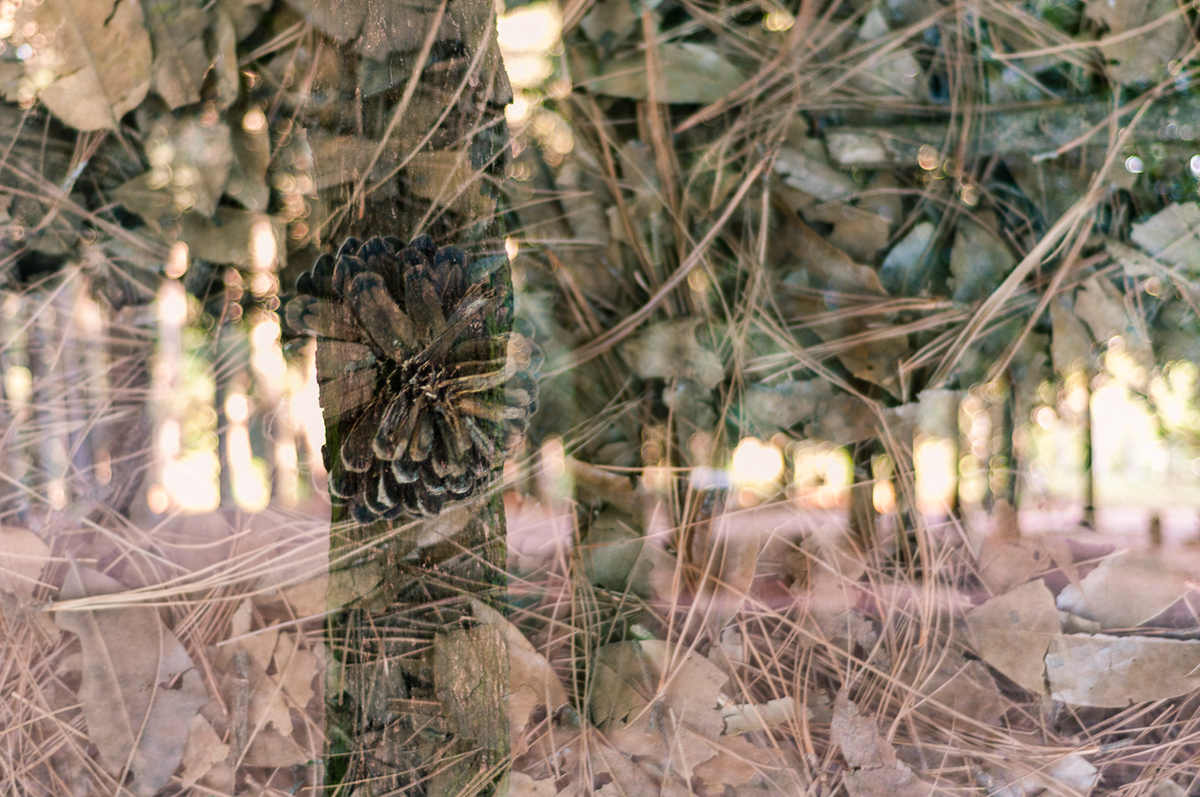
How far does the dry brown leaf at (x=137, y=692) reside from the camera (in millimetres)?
538

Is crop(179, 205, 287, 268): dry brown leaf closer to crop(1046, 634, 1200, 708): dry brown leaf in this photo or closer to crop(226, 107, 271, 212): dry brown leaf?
crop(226, 107, 271, 212): dry brown leaf

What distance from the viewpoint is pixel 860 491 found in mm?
A: 531

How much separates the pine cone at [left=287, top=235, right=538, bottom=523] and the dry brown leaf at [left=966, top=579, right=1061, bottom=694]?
41 centimetres

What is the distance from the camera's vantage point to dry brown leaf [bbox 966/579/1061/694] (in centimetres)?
52

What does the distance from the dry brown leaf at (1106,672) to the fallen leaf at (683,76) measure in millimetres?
524

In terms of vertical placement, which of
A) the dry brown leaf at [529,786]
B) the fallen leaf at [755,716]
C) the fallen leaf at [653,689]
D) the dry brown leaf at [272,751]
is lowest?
the dry brown leaf at [529,786]

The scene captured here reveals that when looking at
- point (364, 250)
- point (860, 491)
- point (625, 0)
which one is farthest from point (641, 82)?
point (860, 491)

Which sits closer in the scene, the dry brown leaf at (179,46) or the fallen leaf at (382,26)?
the fallen leaf at (382,26)

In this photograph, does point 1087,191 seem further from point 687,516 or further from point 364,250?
point 364,250

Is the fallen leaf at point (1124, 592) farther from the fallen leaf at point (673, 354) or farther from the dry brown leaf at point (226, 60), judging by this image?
the dry brown leaf at point (226, 60)

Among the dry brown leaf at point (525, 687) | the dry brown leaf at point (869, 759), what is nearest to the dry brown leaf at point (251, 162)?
the dry brown leaf at point (525, 687)

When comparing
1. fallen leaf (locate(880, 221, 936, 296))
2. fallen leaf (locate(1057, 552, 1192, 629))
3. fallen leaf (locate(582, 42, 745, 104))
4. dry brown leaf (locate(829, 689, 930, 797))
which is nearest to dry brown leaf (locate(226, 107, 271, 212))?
fallen leaf (locate(582, 42, 745, 104))

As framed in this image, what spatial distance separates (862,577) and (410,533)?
352mm

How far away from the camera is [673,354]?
542 mm
